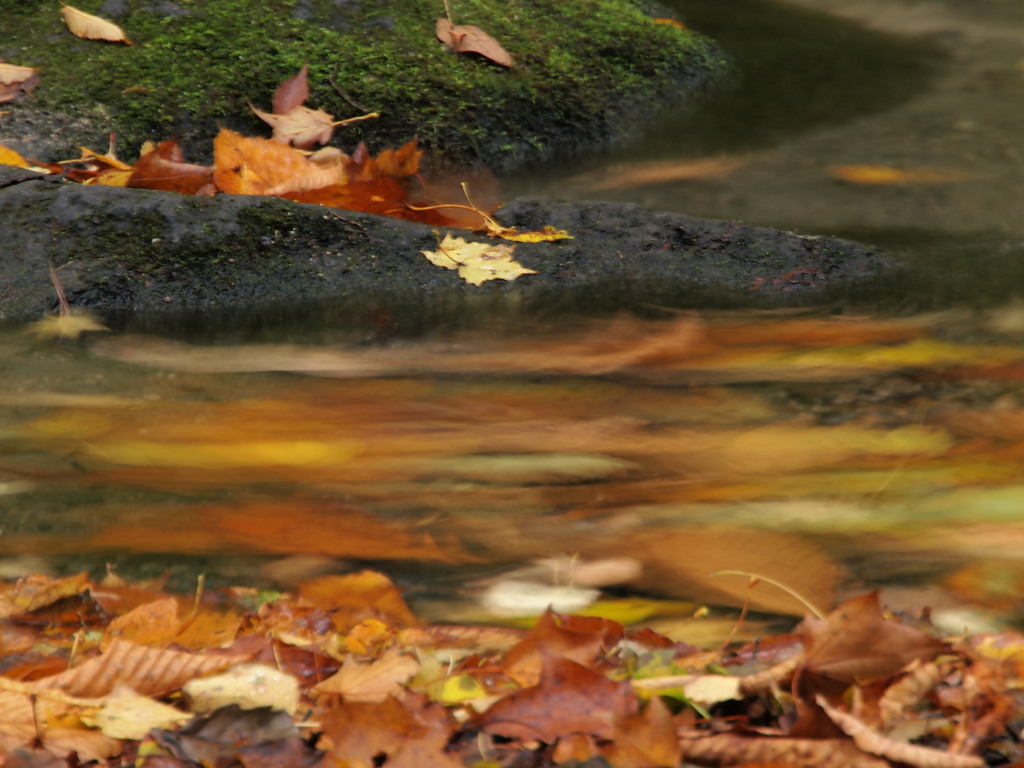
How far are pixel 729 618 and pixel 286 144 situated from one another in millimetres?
2116

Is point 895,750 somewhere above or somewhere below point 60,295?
above

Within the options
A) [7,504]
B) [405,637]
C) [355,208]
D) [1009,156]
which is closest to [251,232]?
[355,208]

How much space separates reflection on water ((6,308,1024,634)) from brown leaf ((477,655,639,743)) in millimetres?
321

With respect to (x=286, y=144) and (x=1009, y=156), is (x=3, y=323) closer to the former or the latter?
(x=286, y=144)

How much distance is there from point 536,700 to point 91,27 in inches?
119

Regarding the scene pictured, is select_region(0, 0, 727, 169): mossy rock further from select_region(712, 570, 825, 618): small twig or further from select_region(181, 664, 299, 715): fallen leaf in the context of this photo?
select_region(181, 664, 299, 715): fallen leaf

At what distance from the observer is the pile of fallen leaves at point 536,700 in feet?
2.78

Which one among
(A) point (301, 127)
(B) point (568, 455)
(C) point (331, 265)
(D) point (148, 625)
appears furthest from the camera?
(A) point (301, 127)

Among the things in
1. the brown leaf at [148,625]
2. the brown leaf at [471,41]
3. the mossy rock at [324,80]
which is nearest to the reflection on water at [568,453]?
the brown leaf at [148,625]

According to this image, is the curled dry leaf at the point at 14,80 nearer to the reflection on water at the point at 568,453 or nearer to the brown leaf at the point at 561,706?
the reflection on water at the point at 568,453

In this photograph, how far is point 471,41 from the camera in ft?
11.4

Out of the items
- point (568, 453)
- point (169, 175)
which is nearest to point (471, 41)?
point (169, 175)

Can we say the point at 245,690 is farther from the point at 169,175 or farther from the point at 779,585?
the point at 169,175

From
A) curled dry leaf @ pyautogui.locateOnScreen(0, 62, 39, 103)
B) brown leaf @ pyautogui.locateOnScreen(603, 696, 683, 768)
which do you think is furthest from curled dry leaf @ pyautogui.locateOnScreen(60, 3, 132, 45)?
brown leaf @ pyautogui.locateOnScreen(603, 696, 683, 768)
